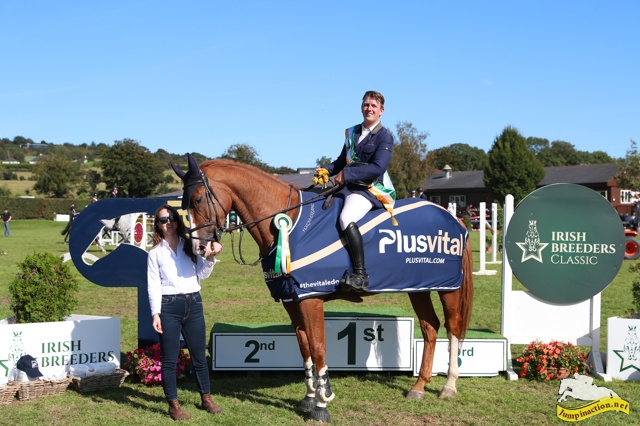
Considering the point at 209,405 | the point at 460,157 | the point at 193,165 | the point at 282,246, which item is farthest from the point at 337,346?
the point at 460,157

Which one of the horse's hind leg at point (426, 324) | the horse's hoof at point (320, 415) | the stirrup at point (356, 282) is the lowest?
the horse's hoof at point (320, 415)

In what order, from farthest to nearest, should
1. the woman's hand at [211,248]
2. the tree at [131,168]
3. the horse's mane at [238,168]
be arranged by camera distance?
the tree at [131,168]
the horse's mane at [238,168]
the woman's hand at [211,248]

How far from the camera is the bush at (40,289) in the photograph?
6.18 metres

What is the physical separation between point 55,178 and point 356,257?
237 ft

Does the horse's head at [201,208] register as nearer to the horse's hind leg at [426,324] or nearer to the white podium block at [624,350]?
the horse's hind leg at [426,324]

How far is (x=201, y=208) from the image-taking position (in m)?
4.97

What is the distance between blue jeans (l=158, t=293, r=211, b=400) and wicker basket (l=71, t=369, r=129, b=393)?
1.16m

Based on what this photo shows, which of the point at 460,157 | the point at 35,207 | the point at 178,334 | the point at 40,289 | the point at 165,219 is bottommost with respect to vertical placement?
the point at 178,334

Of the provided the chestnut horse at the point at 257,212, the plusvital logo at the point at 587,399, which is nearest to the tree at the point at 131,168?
the chestnut horse at the point at 257,212

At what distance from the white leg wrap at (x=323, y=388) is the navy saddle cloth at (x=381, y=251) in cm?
72

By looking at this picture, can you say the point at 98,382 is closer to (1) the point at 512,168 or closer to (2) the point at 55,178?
(1) the point at 512,168

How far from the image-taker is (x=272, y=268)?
536 cm

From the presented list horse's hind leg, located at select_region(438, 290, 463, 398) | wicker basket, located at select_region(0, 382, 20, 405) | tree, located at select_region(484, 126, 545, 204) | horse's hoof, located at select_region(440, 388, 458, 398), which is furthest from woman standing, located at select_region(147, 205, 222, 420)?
tree, located at select_region(484, 126, 545, 204)

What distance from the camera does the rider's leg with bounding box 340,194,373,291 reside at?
5461 millimetres
